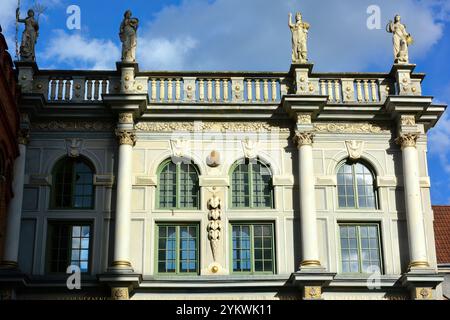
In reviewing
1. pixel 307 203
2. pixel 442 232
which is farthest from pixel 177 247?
pixel 442 232

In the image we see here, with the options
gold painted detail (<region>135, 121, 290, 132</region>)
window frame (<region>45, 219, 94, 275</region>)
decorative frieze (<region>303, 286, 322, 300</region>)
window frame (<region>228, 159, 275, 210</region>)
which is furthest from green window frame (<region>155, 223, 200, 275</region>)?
decorative frieze (<region>303, 286, 322, 300</region>)

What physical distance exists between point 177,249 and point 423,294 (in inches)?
289

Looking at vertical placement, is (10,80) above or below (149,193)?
above

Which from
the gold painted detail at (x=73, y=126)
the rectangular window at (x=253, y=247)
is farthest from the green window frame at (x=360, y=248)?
the gold painted detail at (x=73, y=126)

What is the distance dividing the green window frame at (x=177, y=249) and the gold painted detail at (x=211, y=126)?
314cm

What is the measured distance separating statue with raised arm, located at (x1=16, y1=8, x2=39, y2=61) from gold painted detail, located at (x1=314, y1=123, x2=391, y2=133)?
9342mm

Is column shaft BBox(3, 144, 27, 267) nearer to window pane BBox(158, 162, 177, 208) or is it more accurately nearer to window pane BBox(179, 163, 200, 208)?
window pane BBox(158, 162, 177, 208)

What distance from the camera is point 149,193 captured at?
92.7 ft

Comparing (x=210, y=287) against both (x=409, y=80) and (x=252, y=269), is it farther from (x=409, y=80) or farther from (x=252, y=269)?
(x=409, y=80)

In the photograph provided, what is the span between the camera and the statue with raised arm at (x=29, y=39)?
96.5 ft

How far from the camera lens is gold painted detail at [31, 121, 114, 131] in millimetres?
28953

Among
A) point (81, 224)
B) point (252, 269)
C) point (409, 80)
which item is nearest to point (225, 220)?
point (252, 269)
